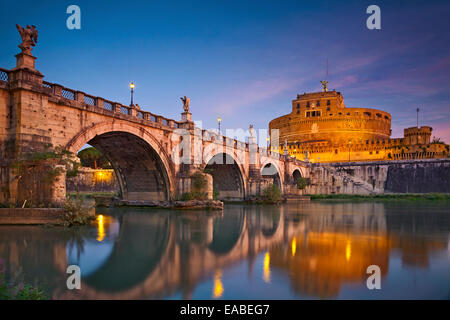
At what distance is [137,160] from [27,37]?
1242cm

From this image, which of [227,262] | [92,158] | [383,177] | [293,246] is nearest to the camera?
[227,262]

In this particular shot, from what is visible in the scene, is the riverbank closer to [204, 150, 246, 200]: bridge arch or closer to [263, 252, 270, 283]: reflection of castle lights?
[204, 150, 246, 200]: bridge arch

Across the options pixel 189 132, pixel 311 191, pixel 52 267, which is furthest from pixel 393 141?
pixel 52 267

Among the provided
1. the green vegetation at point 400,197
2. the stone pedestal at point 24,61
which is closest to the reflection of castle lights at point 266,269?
the stone pedestal at point 24,61

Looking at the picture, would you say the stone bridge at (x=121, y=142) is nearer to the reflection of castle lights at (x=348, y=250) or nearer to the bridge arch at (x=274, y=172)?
the bridge arch at (x=274, y=172)

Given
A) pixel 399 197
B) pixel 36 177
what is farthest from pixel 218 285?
pixel 399 197

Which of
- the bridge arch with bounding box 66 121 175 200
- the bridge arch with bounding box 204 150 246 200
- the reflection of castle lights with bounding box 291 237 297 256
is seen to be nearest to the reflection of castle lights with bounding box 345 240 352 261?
the reflection of castle lights with bounding box 291 237 297 256

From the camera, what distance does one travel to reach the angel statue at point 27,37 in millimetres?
13492

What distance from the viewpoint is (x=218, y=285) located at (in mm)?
6191

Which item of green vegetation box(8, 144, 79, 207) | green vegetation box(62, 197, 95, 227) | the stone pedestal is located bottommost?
green vegetation box(62, 197, 95, 227)

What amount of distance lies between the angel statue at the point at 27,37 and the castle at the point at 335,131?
239 ft

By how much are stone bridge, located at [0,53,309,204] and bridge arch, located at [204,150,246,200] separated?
0.38 feet

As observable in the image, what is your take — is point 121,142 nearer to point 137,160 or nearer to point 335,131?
point 137,160

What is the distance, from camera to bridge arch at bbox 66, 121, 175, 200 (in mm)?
21312
